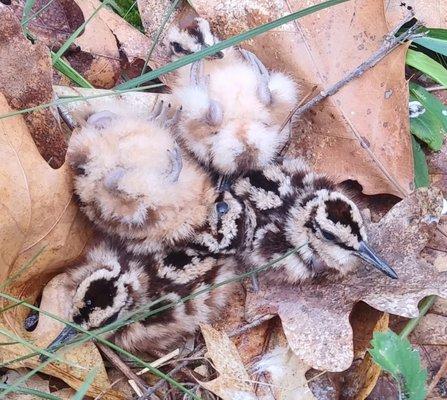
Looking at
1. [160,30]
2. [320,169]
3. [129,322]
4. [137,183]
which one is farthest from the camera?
[320,169]

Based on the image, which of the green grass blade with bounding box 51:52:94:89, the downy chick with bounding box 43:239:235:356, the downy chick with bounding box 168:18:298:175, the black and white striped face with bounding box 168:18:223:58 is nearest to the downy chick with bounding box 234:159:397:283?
the downy chick with bounding box 168:18:298:175

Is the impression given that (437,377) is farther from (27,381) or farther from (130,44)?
(130,44)

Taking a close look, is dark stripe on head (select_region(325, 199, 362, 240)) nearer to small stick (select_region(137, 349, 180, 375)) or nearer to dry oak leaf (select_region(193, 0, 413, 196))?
dry oak leaf (select_region(193, 0, 413, 196))

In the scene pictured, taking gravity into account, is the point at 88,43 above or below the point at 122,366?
above

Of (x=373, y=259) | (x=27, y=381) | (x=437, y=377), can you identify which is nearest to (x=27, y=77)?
(x=27, y=381)

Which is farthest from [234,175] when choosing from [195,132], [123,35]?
[123,35]

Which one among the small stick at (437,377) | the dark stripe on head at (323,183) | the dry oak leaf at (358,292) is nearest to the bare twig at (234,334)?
the dry oak leaf at (358,292)

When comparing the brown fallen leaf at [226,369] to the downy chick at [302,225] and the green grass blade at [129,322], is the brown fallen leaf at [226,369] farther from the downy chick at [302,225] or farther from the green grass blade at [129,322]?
the downy chick at [302,225]

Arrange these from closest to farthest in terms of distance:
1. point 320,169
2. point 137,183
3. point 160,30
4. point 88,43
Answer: point 137,183 → point 160,30 → point 320,169 → point 88,43
